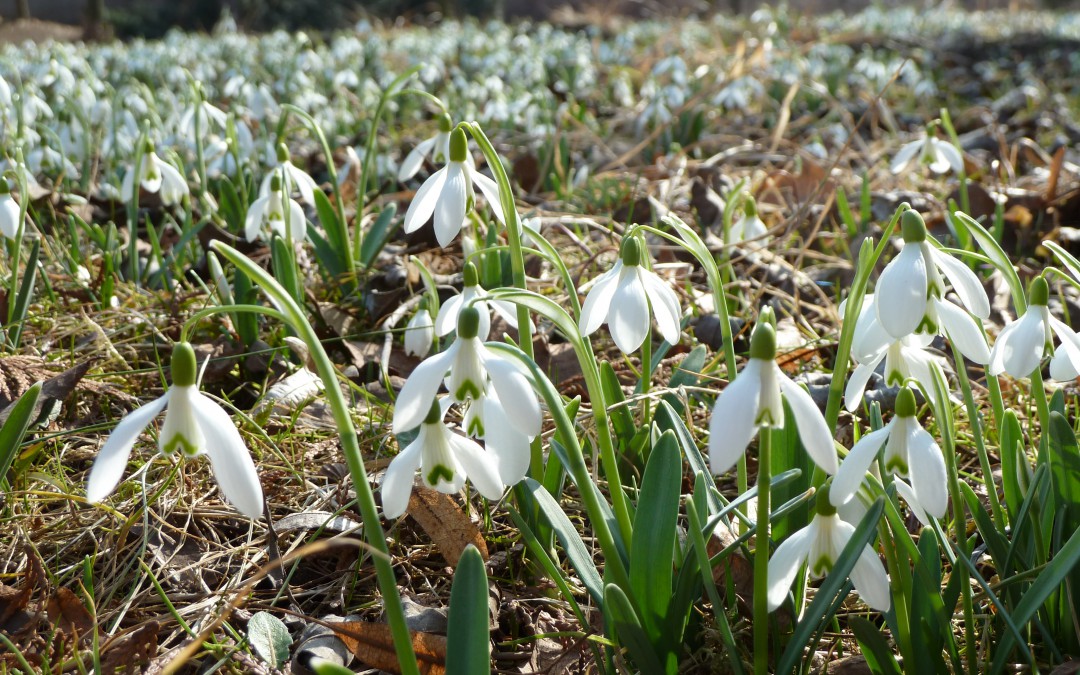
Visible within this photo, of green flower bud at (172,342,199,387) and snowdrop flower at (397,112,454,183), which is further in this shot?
snowdrop flower at (397,112,454,183)

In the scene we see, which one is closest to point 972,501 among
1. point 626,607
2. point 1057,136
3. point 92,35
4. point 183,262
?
point 626,607

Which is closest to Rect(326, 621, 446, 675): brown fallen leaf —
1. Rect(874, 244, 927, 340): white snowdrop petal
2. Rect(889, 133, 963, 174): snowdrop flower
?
Rect(874, 244, 927, 340): white snowdrop petal

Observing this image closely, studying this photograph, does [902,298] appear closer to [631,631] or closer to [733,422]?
[733,422]

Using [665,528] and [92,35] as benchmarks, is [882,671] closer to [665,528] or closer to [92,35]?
[665,528]

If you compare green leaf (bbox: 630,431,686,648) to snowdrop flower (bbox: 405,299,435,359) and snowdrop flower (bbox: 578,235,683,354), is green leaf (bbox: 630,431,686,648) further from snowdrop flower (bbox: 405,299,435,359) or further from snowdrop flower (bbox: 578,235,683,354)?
snowdrop flower (bbox: 405,299,435,359)

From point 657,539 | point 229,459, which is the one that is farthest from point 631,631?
point 229,459

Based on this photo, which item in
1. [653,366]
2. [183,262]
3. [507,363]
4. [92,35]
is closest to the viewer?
[507,363]
